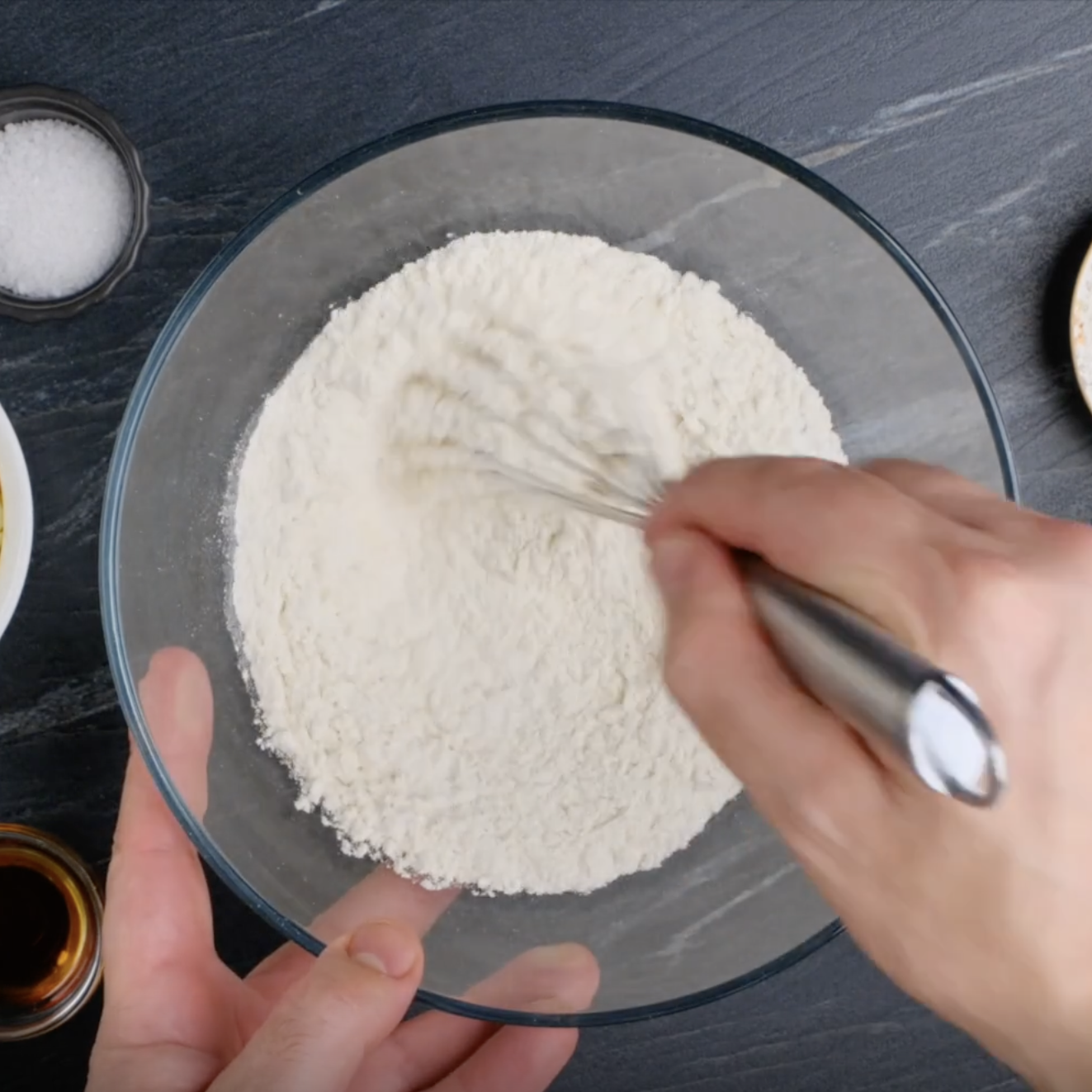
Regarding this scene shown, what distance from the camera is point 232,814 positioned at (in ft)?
2.38

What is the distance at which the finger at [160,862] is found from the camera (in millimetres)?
695

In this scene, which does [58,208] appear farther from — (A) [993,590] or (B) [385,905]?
(A) [993,590]

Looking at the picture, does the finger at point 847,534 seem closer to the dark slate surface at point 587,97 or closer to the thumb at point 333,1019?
the thumb at point 333,1019

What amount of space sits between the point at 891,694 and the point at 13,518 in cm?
53

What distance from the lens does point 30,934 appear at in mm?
807

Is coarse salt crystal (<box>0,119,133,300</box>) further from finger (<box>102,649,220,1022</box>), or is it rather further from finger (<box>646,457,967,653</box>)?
finger (<box>646,457,967,653</box>)

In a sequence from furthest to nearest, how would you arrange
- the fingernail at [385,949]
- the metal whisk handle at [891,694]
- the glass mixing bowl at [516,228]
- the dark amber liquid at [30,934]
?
1. the dark amber liquid at [30,934]
2. the glass mixing bowl at [516,228]
3. the fingernail at [385,949]
4. the metal whisk handle at [891,694]

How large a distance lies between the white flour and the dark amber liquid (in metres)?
0.21

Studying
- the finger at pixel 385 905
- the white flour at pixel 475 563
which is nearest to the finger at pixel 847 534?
the white flour at pixel 475 563

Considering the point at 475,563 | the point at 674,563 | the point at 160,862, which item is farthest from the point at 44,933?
the point at 674,563

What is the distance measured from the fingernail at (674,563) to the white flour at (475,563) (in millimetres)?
190

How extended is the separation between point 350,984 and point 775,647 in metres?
0.27

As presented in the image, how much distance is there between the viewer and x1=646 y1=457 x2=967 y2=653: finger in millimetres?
429

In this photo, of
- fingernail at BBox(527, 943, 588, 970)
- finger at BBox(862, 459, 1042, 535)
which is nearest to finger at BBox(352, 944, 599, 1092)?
fingernail at BBox(527, 943, 588, 970)
